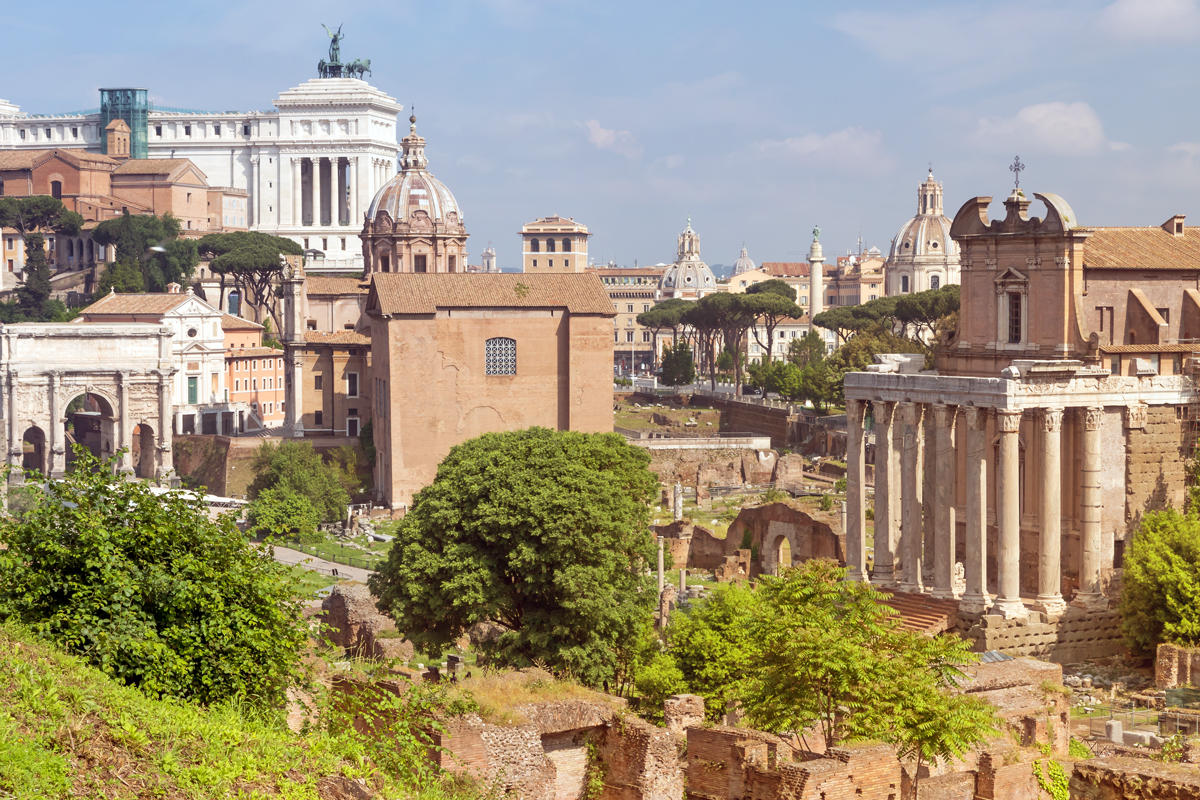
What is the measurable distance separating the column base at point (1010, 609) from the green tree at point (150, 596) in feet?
50.3

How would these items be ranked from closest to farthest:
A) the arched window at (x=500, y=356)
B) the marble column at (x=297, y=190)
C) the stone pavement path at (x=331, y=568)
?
the stone pavement path at (x=331, y=568) < the arched window at (x=500, y=356) < the marble column at (x=297, y=190)

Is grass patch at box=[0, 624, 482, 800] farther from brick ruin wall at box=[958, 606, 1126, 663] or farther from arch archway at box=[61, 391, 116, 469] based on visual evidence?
arch archway at box=[61, 391, 116, 469]

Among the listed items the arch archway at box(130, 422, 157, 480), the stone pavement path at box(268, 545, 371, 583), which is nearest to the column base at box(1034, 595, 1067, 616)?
the stone pavement path at box(268, 545, 371, 583)

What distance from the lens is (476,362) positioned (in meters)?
54.9

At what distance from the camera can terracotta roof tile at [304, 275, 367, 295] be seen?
68.4m

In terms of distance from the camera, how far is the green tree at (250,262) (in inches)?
3474

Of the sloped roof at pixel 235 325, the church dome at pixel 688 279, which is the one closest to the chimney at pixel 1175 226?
the sloped roof at pixel 235 325

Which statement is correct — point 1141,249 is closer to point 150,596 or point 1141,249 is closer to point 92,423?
point 150,596

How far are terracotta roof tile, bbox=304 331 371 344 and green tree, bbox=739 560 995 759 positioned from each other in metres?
44.5

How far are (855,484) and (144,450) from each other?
4065cm

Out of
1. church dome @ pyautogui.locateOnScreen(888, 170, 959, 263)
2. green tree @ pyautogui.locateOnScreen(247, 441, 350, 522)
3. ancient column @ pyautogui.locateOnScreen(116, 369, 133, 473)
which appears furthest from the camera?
church dome @ pyautogui.locateOnScreen(888, 170, 959, 263)

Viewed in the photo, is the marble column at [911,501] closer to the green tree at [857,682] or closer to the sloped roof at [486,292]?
the green tree at [857,682]

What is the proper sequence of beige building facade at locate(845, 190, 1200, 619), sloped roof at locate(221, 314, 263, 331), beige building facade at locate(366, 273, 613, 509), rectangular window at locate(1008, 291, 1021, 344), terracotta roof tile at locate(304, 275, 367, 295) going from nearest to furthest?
beige building facade at locate(845, 190, 1200, 619)
rectangular window at locate(1008, 291, 1021, 344)
beige building facade at locate(366, 273, 613, 509)
terracotta roof tile at locate(304, 275, 367, 295)
sloped roof at locate(221, 314, 263, 331)

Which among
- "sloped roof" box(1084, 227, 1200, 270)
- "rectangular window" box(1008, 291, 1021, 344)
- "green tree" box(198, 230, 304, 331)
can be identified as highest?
"green tree" box(198, 230, 304, 331)
